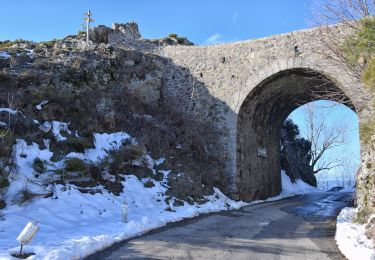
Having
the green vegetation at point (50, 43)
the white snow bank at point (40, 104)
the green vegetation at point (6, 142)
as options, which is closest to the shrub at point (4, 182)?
the green vegetation at point (6, 142)

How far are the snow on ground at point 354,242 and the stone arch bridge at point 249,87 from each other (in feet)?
21.1

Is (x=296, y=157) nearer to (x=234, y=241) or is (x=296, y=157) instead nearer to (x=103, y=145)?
(x=103, y=145)

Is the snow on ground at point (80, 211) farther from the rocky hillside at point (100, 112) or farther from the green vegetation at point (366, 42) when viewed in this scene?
the green vegetation at point (366, 42)

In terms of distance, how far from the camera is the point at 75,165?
34.8 feet

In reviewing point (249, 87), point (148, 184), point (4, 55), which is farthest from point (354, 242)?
point (4, 55)

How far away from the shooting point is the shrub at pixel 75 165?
10.5 m

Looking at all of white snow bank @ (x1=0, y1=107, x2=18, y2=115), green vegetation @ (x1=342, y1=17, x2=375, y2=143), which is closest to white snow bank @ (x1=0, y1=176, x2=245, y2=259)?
white snow bank @ (x1=0, y1=107, x2=18, y2=115)

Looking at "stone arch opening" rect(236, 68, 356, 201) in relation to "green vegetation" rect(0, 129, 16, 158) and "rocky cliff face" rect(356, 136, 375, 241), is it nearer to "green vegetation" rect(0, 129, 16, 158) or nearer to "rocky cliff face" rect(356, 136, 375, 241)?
"rocky cliff face" rect(356, 136, 375, 241)

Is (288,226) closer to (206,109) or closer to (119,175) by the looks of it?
(119,175)

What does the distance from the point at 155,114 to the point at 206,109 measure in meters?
2.34

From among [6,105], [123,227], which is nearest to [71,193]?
[123,227]

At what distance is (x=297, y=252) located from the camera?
6805 millimetres

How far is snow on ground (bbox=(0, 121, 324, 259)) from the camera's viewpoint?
21.2ft

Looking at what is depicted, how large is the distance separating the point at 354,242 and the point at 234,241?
7.42 ft
